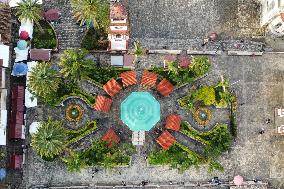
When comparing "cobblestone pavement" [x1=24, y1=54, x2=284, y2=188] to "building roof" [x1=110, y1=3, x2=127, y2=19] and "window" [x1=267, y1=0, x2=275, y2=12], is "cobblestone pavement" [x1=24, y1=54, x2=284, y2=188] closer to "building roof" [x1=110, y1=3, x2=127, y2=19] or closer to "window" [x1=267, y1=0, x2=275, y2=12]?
"window" [x1=267, y1=0, x2=275, y2=12]

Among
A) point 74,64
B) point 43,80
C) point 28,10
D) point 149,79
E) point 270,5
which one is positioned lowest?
point 43,80

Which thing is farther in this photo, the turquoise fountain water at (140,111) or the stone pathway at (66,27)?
the stone pathway at (66,27)

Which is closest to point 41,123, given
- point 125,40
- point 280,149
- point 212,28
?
point 125,40

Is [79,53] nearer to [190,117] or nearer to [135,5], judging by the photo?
[135,5]

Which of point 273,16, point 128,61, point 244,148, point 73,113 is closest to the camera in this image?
point 273,16

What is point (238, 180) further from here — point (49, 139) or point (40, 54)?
point (40, 54)

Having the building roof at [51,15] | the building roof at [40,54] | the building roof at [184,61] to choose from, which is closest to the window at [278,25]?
the building roof at [184,61]

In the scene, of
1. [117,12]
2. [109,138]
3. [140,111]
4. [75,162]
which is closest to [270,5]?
[117,12]

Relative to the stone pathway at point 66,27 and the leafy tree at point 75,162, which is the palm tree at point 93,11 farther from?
the leafy tree at point 75,162
